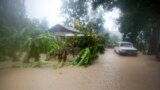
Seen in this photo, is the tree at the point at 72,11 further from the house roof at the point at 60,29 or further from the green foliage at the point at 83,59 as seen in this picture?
the green foliage at the point at 83,59

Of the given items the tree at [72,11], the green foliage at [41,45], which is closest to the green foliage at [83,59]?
the green foliage at [41,45]

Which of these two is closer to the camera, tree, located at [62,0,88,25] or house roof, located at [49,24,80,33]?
house roof, located at [49,24,80,33]

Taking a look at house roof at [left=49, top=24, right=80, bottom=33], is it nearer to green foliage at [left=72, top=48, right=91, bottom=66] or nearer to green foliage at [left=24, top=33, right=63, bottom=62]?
green foliage at [left=24, top=33, right=63, bottom=62]

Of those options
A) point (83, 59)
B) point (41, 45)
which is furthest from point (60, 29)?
point (83, 59)

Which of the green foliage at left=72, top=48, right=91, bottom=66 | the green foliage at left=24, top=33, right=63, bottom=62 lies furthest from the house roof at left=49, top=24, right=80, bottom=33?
the green foliage at left=72, top=48, right=91, bottom=66

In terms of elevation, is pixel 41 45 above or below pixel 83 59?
above

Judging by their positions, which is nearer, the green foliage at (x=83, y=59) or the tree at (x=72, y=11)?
the green foliage at (x=83, y=59)

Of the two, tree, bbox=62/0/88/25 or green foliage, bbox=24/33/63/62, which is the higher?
tree, bbox=62/0/88/25

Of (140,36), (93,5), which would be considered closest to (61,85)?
(93,5)

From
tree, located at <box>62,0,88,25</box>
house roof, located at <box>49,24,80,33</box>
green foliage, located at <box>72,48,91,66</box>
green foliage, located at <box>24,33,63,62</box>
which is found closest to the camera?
green foliage, located at <box>24,33,63,62</box>

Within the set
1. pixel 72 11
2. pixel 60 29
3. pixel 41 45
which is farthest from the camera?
pixel 72 11

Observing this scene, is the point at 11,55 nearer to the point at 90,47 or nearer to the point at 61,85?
the point at 90,47

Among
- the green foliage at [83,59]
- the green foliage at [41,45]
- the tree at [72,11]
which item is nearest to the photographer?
the green foliage at [41,45]

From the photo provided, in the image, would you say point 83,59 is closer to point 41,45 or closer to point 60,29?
point 41,45
